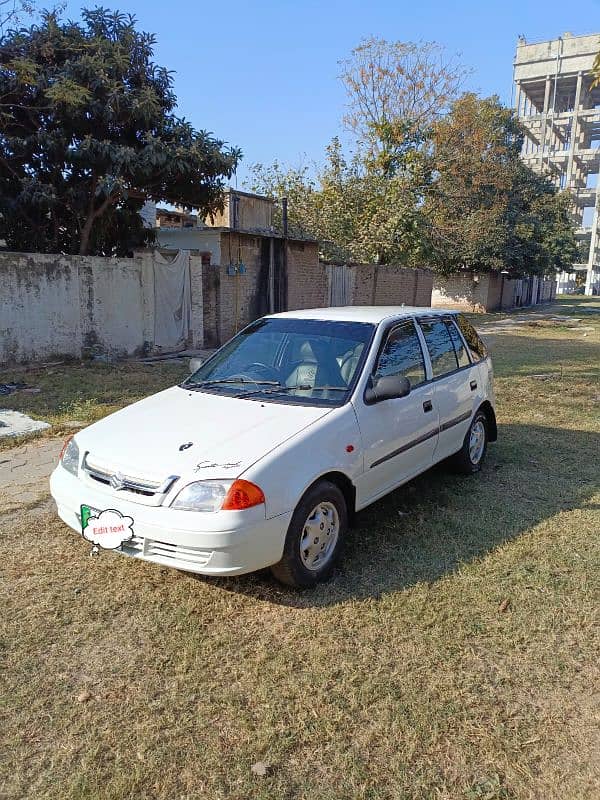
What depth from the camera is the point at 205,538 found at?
296cm

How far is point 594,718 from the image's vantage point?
2.54 meters

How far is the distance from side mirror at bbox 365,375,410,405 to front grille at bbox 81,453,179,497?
4.58ft

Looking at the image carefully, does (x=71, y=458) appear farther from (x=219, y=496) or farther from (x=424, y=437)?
→ (x=424, y=437)

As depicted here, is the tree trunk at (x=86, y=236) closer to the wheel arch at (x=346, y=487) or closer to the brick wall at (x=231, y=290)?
the brick wall at (x=231, y=290)

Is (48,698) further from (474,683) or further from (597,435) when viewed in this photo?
(597,435)

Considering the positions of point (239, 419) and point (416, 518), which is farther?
point (416, 518)

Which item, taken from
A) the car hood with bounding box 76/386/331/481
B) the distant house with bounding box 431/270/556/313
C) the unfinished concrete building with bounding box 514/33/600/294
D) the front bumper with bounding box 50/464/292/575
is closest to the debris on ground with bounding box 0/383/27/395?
the car hood with bounding box 76/386/331/481

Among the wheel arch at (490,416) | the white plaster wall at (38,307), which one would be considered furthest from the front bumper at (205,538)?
the white plaster wall at (38,307)

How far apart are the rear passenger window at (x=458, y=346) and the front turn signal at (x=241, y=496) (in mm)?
2836

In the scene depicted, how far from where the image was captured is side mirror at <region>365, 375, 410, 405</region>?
379 cm

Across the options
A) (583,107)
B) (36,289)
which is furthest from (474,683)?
(583,107)

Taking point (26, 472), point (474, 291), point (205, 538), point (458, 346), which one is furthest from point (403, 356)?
point (474, 291)

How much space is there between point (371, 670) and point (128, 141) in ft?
38.6

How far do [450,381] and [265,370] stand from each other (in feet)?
5.33
